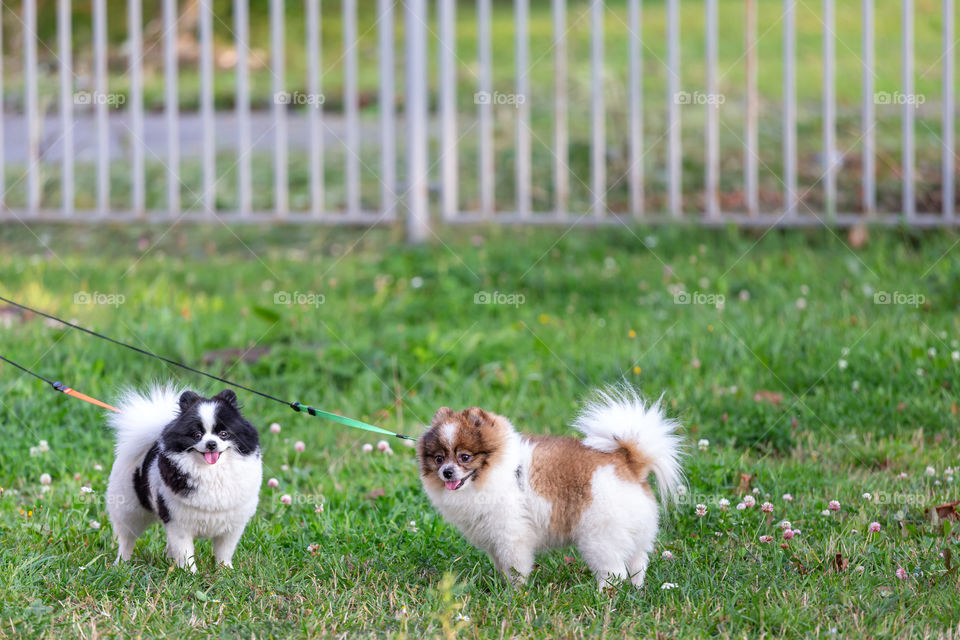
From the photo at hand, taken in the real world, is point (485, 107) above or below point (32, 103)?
above

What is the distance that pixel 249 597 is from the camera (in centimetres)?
338

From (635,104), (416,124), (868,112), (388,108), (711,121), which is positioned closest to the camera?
(868,112)

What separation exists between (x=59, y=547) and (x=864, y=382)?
11.9 feet

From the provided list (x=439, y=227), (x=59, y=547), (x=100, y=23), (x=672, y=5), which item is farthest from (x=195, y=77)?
(x=59, y=547)

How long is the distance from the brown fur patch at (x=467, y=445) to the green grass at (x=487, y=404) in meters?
0.36

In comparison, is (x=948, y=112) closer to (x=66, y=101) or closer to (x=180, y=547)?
(x=180, y=547)

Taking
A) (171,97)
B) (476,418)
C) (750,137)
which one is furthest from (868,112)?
(476,418)

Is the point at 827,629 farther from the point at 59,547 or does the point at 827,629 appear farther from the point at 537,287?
the point at 537,287

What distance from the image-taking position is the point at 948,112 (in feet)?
24.2
